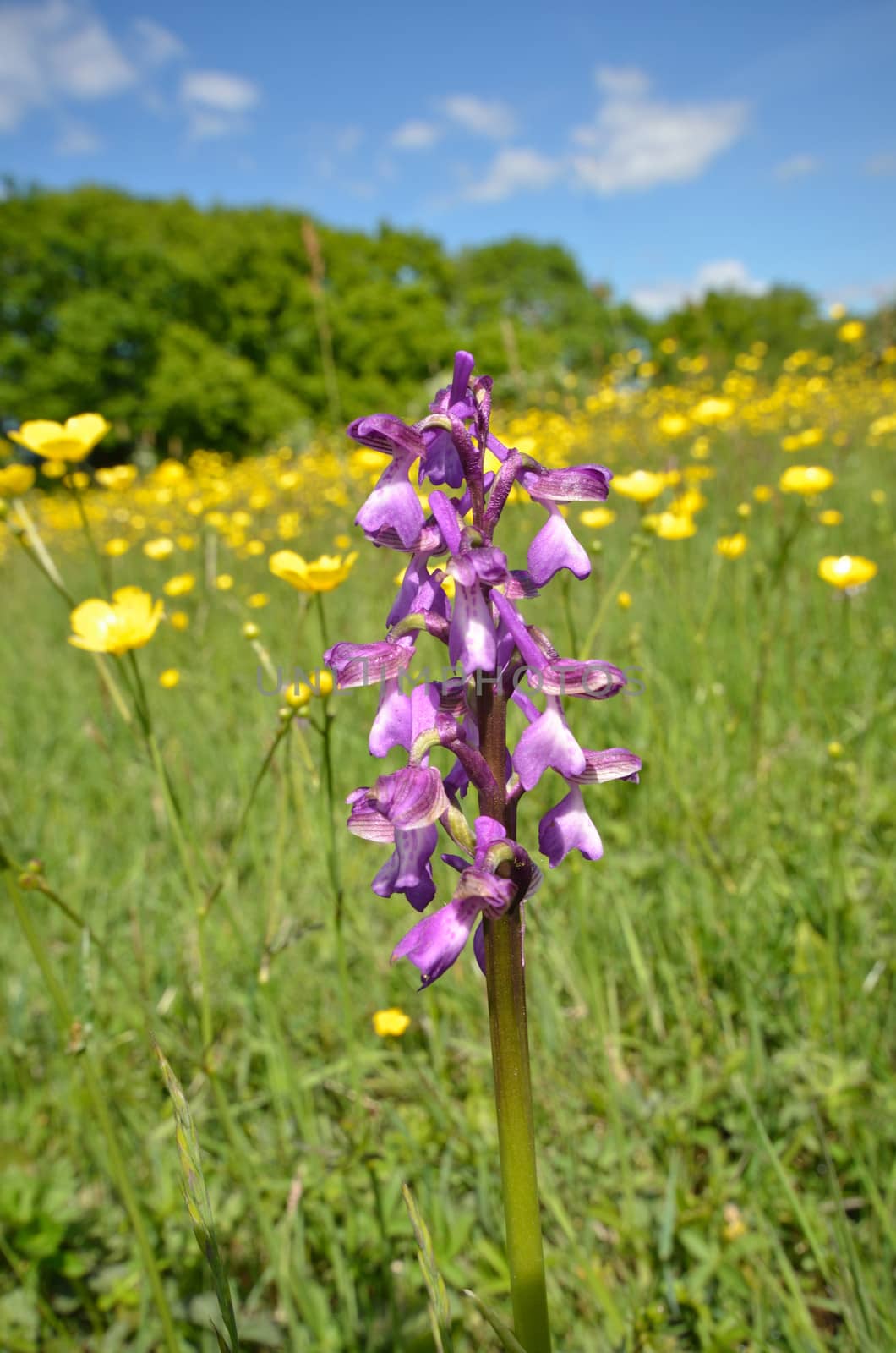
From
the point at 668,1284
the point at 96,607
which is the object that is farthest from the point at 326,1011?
the point at 96,607

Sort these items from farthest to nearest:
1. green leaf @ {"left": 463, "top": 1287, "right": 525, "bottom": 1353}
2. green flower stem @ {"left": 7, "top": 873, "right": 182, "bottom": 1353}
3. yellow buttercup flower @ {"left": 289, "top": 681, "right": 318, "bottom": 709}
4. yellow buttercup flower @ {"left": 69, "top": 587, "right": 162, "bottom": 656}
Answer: yellow buttercup flower @ {"left": 69, "top": 587, "right": 162, "bottom": 656} → yellow buttercup flower @ {"left": 289, "top": 681, "right": 318, "bottom": 709} → green flower stem @ {"left": 7, "top": 873, "right": 182, "bottom": 1353} → green leaf @ {"left": 463, "top": 1287, "right": 525, "bottom": 1353}

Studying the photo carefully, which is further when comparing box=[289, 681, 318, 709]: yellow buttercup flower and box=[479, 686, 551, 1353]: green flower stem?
box=[289, 681, 318, 709]: yellow buttercup flower

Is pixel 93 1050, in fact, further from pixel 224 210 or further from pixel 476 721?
pixel 224 210

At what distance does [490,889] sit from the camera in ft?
2.57

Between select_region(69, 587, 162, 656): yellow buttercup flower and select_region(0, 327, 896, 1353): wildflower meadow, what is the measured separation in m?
0.02

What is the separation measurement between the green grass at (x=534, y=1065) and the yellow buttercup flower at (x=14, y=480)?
65 centimetres

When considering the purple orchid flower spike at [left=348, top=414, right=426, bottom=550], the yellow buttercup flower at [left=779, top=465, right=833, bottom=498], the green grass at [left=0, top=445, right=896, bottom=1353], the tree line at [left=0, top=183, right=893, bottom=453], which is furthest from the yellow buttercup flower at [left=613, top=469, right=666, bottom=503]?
the tree line at [left=0, top=183, right=893, bottom=453]

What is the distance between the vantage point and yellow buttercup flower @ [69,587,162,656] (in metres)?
1.74

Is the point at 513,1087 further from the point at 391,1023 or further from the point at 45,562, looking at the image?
the point at 45,562

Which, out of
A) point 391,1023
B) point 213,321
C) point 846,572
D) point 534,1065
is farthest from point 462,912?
point 213,321

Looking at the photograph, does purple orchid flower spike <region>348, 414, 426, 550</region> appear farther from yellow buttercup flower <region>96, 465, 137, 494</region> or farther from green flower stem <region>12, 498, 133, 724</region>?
yellow buttercup flower <region>96, 465, 137, 494</region>

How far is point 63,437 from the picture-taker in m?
2.18

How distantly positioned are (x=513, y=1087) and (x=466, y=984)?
1570 millimetres

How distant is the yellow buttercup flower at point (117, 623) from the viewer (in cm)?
174
